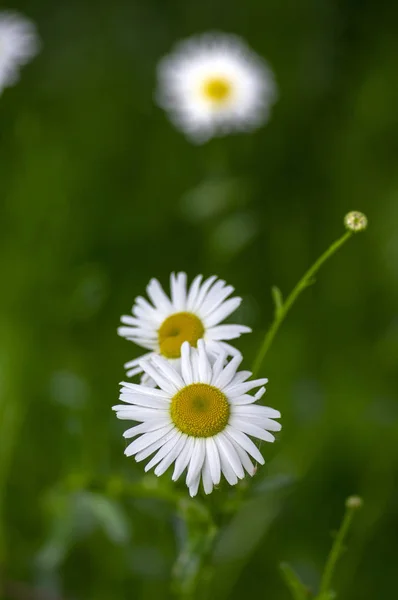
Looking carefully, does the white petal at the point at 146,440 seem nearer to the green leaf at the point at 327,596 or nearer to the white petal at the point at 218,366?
the white petal at the point at 218,366

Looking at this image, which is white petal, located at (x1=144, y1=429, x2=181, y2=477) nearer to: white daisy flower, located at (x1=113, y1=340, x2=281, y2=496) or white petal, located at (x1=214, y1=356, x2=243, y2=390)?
white daisy flower, located at (x1=113, y1=340, x2=281, y2=496)

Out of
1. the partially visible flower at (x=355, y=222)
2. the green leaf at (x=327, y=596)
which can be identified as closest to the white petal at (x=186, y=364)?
the partially visible flower at (x=355, y=222)

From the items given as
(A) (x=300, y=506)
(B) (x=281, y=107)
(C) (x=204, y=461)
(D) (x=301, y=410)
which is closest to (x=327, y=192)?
(B) (x=281, y=107)

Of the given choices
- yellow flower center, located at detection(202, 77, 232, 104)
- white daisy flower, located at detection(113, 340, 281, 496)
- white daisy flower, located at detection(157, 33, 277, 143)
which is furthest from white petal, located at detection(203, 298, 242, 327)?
yellow flower center, located at detection(202, 77, 232, 104)

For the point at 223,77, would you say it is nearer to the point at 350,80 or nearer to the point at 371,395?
the point at 350,80

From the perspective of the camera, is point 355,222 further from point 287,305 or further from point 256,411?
point 256,411

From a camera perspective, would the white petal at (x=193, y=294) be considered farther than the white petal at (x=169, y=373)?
Yes

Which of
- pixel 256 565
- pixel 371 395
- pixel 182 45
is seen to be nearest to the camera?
pixel 256 565

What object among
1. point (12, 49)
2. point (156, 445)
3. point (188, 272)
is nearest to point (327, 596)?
point (156, 445)
